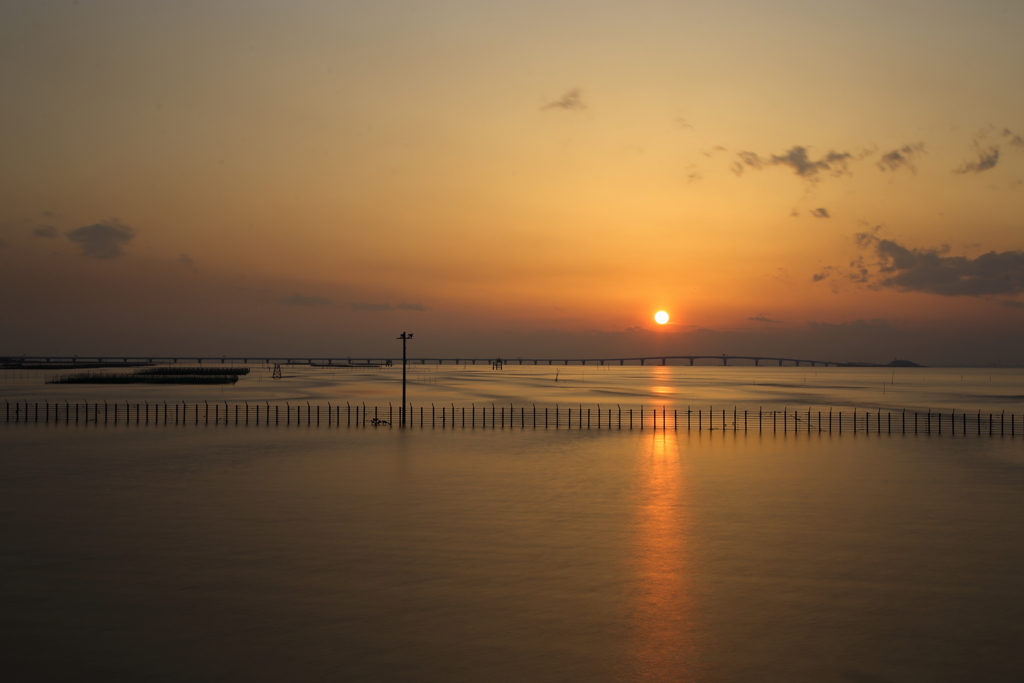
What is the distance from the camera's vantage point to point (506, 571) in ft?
57.5

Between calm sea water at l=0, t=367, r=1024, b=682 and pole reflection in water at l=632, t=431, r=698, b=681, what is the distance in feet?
0.24

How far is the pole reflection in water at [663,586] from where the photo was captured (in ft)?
41.3

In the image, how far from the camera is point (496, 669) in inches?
482

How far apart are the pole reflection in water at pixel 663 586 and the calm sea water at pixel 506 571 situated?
0.24 ft

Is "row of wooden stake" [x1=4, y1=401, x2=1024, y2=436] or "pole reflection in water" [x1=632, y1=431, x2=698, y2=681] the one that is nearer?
"pole reflection in water" [x1=632, y1=431, x2=698, y2=681]

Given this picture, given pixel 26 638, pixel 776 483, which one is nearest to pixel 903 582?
pixel 776 483

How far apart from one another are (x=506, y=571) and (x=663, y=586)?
3.75 m

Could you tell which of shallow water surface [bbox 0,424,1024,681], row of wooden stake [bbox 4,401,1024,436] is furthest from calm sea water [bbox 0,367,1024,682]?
row of wooden stake [bbox 4,401,1024,436]

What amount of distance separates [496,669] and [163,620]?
6.77 metres

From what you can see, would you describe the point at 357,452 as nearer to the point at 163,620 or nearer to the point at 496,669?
the point at 163,620

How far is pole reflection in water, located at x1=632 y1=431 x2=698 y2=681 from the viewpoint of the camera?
12602 millimetres

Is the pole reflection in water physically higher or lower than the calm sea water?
lower

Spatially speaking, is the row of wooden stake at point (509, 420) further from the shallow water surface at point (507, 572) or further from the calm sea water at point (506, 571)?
the shallow water surface at point (507, 572)

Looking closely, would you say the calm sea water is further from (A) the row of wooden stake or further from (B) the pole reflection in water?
(A) the row of wooden stake
